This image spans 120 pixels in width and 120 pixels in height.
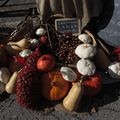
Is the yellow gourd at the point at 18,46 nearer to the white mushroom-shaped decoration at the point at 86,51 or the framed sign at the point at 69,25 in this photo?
the framed sign at the point at 69,25

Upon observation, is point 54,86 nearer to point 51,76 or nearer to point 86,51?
point 51,76

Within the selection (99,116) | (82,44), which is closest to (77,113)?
(99,116)

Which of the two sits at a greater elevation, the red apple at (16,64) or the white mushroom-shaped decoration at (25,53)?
the white mushroom-shaped decoration at (25,53)

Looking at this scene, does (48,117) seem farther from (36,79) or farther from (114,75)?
(114,75)

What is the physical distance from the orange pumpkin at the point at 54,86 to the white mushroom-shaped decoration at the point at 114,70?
19.5 inches

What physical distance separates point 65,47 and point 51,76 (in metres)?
0.46

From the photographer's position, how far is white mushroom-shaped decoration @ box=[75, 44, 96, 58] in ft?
12.4

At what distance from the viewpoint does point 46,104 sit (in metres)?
3.70

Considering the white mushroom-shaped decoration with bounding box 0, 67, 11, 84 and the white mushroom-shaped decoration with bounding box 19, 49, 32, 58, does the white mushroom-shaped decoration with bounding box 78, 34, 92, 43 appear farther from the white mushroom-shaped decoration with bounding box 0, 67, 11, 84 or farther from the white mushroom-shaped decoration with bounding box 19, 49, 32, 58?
the white mushroom-shaped decoration with bounding box 0, 67, 11, 84

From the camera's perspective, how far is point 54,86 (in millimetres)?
3639

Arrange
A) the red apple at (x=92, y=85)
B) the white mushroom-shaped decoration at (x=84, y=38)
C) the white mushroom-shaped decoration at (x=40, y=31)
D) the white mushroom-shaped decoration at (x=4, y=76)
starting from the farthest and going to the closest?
the white mushroom-shaped decoration at (x=40, y=31) → the white mushroom-shaped decoration at (x=84, y=38) → the white mushroom-shaped decoration at (x=4, y=76) → the red apple at (x=92, y=85)

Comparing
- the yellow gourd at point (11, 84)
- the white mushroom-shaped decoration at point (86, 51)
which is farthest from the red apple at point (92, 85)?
the yellow gourd at point (11, 84)

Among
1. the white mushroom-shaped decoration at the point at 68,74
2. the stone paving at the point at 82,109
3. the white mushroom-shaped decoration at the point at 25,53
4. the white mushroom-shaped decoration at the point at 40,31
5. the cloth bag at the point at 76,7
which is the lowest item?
the stone paving at the point at 82,109

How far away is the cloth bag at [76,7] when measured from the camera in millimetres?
4082
